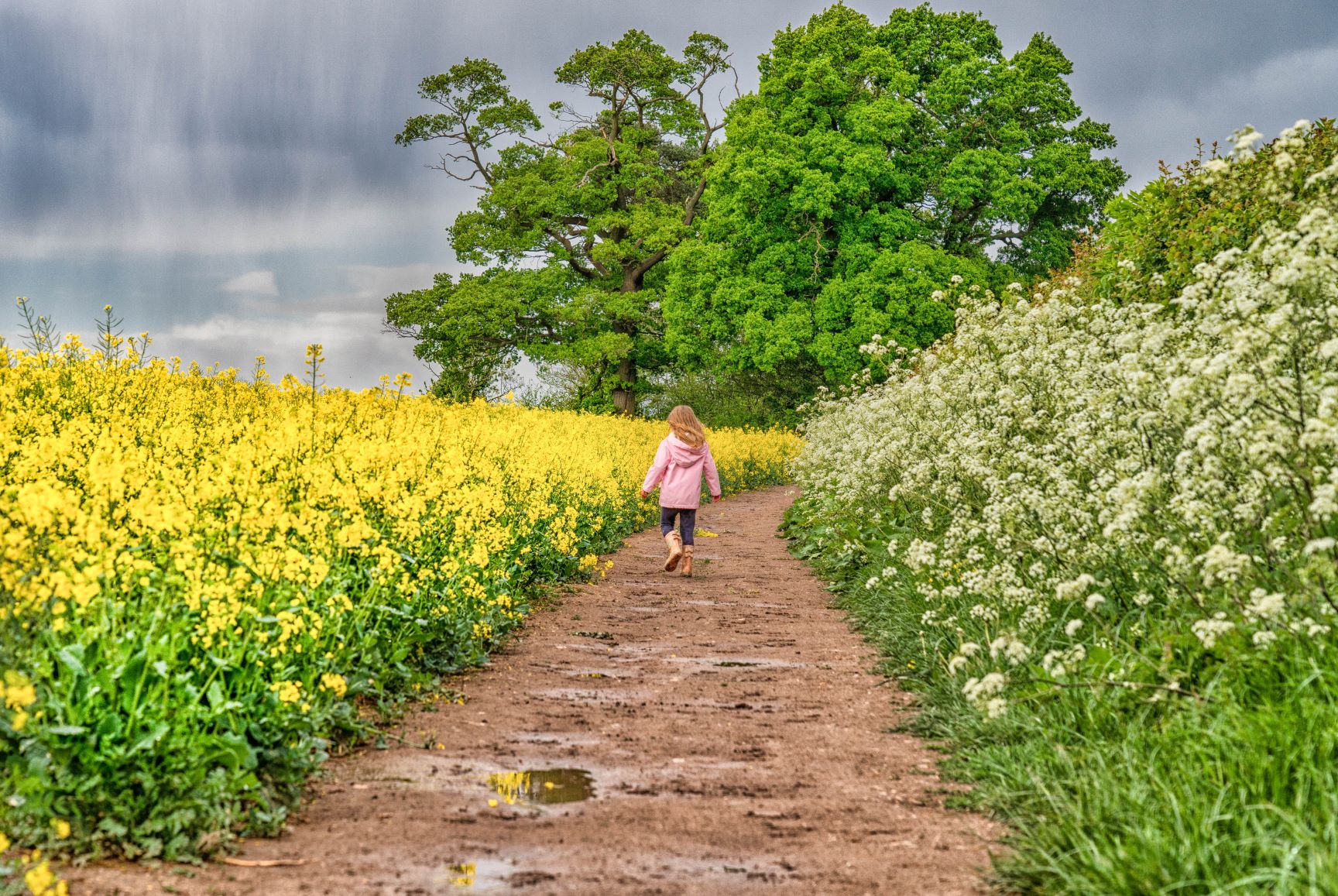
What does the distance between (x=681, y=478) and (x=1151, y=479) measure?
8248 millimetres

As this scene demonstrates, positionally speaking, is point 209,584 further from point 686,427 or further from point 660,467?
Result: point 686,427

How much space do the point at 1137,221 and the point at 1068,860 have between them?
9317 mm

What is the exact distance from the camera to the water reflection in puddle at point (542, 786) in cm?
475

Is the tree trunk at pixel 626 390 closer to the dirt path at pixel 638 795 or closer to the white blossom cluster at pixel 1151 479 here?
the white blossom cluster at pixel 1151 479

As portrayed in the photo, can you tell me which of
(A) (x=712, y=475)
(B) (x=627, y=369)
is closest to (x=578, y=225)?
(B) (x=627, y=369)

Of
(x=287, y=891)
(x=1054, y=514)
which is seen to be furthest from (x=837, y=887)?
(x=1054, y=514)

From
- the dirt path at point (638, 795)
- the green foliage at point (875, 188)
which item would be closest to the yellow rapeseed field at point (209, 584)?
the dirt path at point (638, 795)

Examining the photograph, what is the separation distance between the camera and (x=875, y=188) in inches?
1160

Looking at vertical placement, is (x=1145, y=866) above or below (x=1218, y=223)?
below

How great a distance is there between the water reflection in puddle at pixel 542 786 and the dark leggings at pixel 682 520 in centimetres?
776

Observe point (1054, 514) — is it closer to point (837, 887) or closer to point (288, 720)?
point (837, 887)

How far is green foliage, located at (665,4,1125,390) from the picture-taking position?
90.6 feet

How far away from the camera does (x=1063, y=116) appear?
30.8 meters

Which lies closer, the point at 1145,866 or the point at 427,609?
the point at 1145,866
